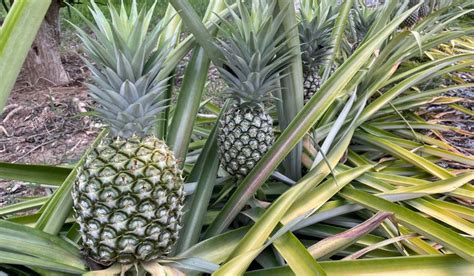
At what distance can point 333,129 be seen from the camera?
145cm

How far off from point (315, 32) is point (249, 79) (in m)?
0.44

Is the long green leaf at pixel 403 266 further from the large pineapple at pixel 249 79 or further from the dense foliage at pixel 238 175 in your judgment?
the large pineapple at pixel 249 79

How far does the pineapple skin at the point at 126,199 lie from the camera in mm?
877

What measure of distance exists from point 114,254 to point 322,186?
0.60 meters

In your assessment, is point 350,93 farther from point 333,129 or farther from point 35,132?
point 35,132

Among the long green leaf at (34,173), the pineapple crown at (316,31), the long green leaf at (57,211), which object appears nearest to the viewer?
the long green leaf at (57,211)

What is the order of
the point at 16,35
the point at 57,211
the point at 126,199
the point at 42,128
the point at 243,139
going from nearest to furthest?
the point at 16,35
the point at 126,199
the point at 57,211
the point at 243,139
the point at 42,128

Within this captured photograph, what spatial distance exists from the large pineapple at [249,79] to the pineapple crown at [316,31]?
11.3 inches

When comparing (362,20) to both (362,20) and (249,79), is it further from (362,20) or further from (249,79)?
(249,79)

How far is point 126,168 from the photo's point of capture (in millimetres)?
885

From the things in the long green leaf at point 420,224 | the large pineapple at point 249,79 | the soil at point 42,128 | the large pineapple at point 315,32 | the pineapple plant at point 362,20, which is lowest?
the soil at point 42,128

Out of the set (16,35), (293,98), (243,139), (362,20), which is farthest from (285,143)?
(362,20)

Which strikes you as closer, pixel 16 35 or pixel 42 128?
pixel 16 35

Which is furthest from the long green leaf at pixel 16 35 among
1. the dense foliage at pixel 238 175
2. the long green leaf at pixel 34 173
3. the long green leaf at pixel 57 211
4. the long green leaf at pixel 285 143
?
the long green leaf at pixel 285 143
